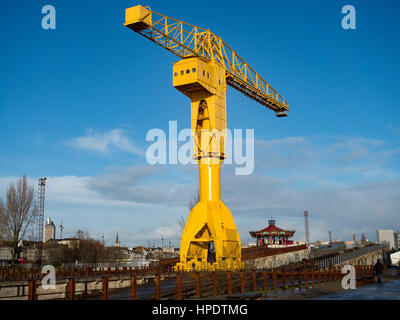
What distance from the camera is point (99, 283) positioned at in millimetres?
29688

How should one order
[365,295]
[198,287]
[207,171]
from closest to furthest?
[365,295]
[198,287]
[207,171]

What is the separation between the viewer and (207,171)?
113ft

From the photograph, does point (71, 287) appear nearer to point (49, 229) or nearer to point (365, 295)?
point (365, 295)

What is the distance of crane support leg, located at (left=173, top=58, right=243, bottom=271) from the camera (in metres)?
33.2

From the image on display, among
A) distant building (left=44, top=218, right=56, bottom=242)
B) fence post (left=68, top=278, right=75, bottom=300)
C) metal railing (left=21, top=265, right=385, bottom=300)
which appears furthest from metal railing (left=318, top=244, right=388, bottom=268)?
distant building (left=44, top=218, right=56, bottom=242)

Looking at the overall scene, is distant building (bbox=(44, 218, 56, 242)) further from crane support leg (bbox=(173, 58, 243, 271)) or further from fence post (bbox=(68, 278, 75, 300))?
fence post (bbox=(68, 278, 75, 300))

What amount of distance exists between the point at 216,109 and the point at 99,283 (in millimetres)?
16592

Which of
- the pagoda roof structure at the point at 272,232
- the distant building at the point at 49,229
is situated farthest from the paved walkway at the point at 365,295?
the distant building at the point at 49,229

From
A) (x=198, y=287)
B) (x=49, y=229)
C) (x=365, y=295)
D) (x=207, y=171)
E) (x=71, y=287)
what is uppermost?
(x=207, y=171)

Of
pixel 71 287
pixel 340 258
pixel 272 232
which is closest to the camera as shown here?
pixel 71 287

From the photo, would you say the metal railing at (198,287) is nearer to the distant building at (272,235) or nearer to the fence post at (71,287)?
the fence post at (71,287)

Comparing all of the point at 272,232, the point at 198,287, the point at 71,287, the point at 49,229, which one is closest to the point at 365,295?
the point at 198,287
